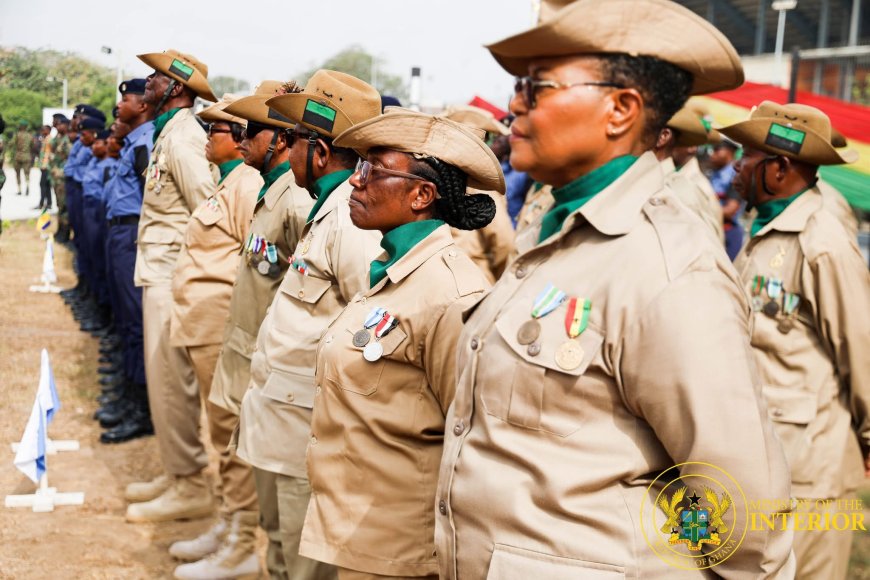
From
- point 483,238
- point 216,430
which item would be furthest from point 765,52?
point 216,430

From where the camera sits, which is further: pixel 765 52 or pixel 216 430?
pixel 765 52

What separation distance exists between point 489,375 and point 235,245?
310 centimetres

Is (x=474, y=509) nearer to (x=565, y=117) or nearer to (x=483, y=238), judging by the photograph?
(x=565, y=117)

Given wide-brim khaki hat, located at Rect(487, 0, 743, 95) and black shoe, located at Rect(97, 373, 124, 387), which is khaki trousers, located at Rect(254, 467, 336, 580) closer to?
wide-brim khaki hat, located at Rect(487, 0, 743, 95)

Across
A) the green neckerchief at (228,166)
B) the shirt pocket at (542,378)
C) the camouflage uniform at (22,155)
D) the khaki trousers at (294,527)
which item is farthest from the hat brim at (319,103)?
the camouflage uniform at (22,155)

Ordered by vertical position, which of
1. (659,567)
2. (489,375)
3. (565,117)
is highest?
(565,117)

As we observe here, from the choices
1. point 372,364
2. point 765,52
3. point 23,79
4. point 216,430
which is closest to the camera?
point 372,364

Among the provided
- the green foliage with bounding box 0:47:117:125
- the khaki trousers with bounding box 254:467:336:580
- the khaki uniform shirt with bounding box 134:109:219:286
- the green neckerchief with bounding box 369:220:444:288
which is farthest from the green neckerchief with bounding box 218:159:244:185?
the green neckerchief with bounding box 369:220:444:288

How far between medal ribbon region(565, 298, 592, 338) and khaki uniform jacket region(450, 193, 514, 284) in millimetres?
4162

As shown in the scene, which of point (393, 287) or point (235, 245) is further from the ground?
point (393, 287)

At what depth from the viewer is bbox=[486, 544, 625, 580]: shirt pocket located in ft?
5.57

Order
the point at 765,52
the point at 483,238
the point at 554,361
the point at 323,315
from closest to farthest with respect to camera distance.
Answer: the point at 554,361
the point at 323,315
the point at 483,238
the point at 765,52

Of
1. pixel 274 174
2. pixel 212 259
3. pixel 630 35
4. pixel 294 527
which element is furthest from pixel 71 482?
pixel 630 35

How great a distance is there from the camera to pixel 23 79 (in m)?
5.49
